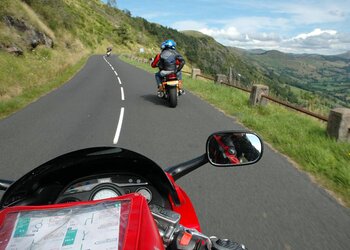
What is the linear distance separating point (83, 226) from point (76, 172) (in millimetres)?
687

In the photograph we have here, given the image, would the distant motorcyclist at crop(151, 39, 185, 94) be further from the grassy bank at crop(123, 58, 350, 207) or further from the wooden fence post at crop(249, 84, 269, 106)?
the wooden fence post at crop(249, 84, 269, 106)

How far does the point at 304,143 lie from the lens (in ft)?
22.2

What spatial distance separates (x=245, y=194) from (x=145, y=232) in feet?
11.6

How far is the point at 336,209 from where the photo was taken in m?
4.17

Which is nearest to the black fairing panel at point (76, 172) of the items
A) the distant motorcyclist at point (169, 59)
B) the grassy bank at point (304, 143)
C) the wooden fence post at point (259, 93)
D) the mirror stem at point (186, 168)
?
the mirror stem at point (186, 168)

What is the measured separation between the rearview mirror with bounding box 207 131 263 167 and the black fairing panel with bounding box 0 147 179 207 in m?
0.49

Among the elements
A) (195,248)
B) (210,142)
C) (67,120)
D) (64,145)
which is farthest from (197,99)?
(195,248)

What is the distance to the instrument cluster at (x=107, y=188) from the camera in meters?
1.86

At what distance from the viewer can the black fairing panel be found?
1.79 metres

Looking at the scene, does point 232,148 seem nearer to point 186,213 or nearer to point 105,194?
point 186,213

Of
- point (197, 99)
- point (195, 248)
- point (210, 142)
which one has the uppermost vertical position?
point (210, 142)

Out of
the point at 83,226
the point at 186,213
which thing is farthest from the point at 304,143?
the point at 83,226

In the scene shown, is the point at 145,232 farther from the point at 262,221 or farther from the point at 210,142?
the point at 262,221

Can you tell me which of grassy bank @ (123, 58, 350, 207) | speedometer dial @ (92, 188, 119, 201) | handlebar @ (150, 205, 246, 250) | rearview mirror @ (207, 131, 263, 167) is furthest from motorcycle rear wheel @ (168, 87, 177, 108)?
handlebar @ (150, 205, 246, 250)
